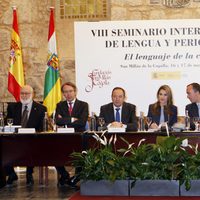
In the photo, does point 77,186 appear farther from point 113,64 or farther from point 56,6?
point 56,6

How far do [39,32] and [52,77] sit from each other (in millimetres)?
1120

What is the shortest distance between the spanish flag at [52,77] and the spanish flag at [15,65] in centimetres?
46

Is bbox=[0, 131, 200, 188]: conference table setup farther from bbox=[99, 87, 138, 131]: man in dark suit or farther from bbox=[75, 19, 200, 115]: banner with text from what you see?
bbox=[75, 19, 200, 115]: banner with text

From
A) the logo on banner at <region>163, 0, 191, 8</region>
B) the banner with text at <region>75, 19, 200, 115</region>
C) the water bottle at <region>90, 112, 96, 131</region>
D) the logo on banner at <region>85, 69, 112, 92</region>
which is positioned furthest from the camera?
the logo on banner at <region>163, 0, 191, 8</region>

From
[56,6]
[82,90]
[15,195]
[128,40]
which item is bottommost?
[15,195]

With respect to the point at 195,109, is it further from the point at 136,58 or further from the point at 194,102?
the point at 136,58

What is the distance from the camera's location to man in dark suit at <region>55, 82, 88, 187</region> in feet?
20.7

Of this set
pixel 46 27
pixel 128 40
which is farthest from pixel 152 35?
pixel 46 27

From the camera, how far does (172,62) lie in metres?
8.19

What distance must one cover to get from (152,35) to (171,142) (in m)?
5.81

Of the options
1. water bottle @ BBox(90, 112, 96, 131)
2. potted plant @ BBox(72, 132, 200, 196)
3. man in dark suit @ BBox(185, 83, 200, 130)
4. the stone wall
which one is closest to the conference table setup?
water bottle @ BBox(90, 112, 96, 131)

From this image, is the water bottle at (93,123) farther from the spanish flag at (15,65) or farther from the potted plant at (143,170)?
the potted plant at (143,170)

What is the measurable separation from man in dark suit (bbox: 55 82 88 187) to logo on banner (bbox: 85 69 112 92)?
1703 millimetres

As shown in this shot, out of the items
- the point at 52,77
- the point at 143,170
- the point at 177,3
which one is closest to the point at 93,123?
the point at 52,77
